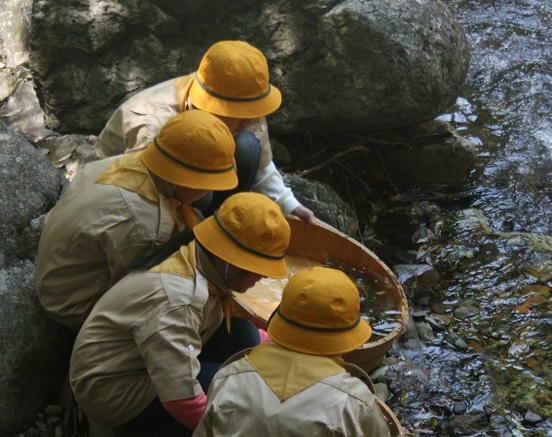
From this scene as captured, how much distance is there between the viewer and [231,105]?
331 cm

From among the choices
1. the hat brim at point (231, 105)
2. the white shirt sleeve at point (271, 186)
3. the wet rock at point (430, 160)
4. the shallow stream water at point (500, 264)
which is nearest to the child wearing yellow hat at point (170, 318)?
the hat brim at point (231, 105)

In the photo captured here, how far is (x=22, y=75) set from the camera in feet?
19.2

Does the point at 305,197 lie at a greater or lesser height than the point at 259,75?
lesser

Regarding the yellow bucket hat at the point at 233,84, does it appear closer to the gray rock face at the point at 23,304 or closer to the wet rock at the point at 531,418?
the gray rock face at the point at 23,304

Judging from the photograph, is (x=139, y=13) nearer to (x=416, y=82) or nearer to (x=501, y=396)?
(x=416, y=82)

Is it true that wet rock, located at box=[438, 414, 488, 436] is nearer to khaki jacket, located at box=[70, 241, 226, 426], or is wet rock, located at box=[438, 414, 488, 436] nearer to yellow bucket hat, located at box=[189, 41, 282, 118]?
khaki jacket, located at box=[70, 241, 226, 426]

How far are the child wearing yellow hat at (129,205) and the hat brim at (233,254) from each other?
1.06 ft

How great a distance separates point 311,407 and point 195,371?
0.51m

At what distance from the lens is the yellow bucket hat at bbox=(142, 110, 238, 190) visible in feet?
9.11

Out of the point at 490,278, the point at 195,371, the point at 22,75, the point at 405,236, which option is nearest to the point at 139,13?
the point at 22,75

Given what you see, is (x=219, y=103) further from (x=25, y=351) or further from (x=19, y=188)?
(x=25, y=351)

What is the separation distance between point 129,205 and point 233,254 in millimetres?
571

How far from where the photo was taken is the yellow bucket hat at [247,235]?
2498 millimetres

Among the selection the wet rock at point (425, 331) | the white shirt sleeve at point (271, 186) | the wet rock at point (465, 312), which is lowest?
the wet rock at point (465, 312)
